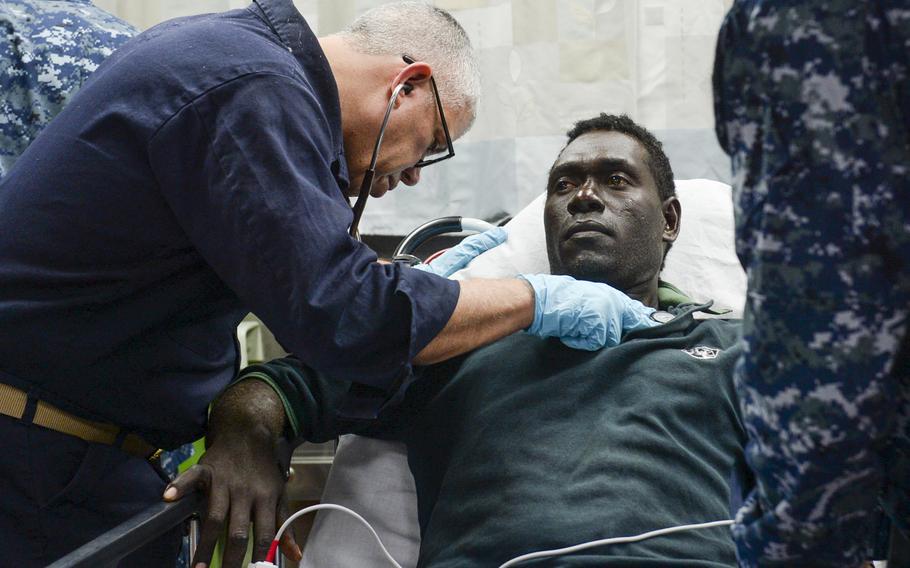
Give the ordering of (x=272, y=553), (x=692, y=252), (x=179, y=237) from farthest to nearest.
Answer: (x=692, y=252) < (x=272, y=553) < (x=179, y=237)

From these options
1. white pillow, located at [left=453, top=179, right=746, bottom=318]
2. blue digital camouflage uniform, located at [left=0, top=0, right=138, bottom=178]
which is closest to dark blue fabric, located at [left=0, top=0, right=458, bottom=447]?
blue digital camouflage uniform, located at [left=0, top=0, right=138, bottom=178]

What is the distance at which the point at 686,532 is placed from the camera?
4.33 ft

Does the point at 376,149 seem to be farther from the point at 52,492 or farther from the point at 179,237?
the point at 52,492

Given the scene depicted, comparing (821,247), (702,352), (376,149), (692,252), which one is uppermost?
(821,247)

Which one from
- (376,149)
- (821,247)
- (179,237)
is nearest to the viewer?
(821,247)

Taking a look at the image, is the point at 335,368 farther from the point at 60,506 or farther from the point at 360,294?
the point at 60,506

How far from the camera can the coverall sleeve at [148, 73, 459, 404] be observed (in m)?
1.09

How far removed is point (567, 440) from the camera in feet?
4.81

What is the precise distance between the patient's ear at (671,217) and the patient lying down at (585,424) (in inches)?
3.9

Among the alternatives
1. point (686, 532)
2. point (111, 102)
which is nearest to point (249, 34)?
point (111, 102)

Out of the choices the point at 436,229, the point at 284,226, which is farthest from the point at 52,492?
the point at 436,229

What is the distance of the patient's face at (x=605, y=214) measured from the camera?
183 centimetres

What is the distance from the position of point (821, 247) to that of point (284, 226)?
66cm

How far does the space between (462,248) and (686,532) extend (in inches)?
35.8
